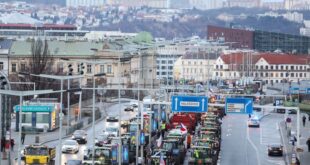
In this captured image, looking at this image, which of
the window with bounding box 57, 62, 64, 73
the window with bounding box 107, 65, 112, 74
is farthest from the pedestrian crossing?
the window with bounding box 107, 65, 112, 74

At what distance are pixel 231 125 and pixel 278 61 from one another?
64.4 m

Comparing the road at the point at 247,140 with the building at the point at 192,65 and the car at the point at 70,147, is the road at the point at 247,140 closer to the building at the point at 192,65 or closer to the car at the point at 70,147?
the car at the point at 70,147

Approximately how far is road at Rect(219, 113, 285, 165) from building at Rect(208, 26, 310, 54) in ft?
282

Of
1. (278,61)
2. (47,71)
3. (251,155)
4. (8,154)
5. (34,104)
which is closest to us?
(8,154)

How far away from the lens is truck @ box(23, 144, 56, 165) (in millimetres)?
40125

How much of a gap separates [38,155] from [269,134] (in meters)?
18.2

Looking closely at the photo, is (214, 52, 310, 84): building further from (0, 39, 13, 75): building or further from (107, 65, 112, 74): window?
(0, 39, 13, 75): building

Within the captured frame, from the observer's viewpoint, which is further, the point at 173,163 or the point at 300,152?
the point at 300,152

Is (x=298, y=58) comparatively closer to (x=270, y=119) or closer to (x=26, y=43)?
(x=26, y=43)

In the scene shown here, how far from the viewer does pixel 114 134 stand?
1882 inches

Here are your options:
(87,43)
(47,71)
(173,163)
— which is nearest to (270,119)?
(47,71)

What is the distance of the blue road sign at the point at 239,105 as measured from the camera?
44812 millimetres

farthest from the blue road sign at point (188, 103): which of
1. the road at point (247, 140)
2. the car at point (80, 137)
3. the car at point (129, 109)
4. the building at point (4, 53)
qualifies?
the building at point (4, 53)

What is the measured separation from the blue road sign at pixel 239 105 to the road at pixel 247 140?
1568 mm
